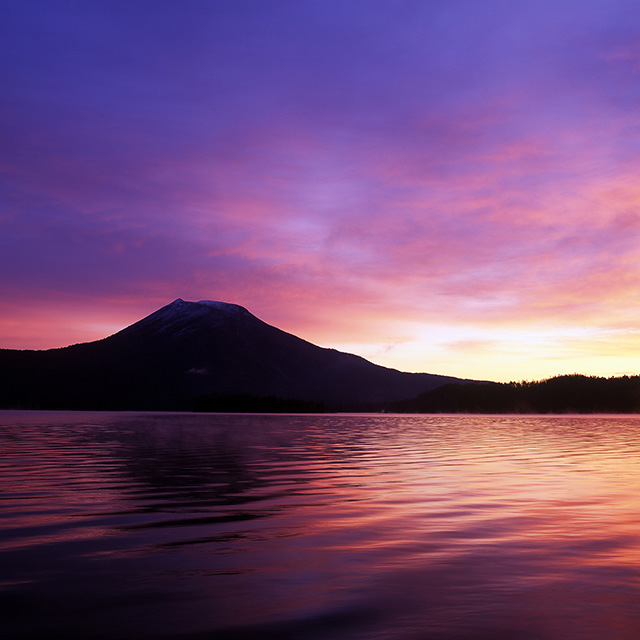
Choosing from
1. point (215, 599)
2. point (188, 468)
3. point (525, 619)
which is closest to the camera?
point (525, 619)

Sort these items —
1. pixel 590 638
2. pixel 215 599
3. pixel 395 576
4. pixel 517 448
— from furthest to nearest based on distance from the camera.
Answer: pixel 517 448 → pixel 395 576 → pixel 215 599 → pixel 590 638

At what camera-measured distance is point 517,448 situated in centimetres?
4378

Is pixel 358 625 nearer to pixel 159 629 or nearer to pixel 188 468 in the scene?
pixel 159 629

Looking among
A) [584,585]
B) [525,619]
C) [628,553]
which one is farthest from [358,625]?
[628,553]

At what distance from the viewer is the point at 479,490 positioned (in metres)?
21.5

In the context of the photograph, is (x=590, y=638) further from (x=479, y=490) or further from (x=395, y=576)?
(x=479, y=490)

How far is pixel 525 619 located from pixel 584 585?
7.21 feet

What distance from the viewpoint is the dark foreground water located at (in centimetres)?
837

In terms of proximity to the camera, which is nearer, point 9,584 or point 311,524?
point 9,584

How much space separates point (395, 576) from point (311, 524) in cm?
492

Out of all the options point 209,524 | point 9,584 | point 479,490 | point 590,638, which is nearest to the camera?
point 590,638

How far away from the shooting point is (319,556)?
39.9ft

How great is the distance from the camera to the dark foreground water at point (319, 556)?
27.5 ft

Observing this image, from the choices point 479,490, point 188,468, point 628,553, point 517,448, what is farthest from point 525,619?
point 517,448
